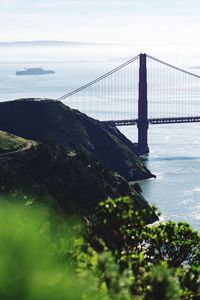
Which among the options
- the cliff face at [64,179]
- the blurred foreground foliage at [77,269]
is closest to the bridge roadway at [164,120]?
the cliff face at [64,179]

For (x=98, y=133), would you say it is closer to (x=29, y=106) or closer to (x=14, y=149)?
(x=29, y=106)

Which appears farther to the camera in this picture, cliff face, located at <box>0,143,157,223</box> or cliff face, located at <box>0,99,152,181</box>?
cliff face, located at <box>0,99,152,181</box>

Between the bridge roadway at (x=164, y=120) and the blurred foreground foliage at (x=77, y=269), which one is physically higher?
the blurred foreground foliage at (x=77, y=269)

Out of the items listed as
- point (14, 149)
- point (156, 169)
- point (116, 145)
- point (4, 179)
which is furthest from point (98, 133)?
point (4, 179)

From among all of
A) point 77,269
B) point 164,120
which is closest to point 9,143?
point 164,120

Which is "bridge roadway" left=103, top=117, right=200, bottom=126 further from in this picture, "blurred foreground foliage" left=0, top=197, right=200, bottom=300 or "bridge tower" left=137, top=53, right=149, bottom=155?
"blurred foreground foliage" left=0, top=197, right=200, bottom=300

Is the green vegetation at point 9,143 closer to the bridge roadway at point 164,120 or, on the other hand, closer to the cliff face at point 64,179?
the cliff face at point 64,179

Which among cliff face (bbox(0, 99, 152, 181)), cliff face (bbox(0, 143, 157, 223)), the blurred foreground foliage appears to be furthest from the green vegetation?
the blurred foreground foliage
